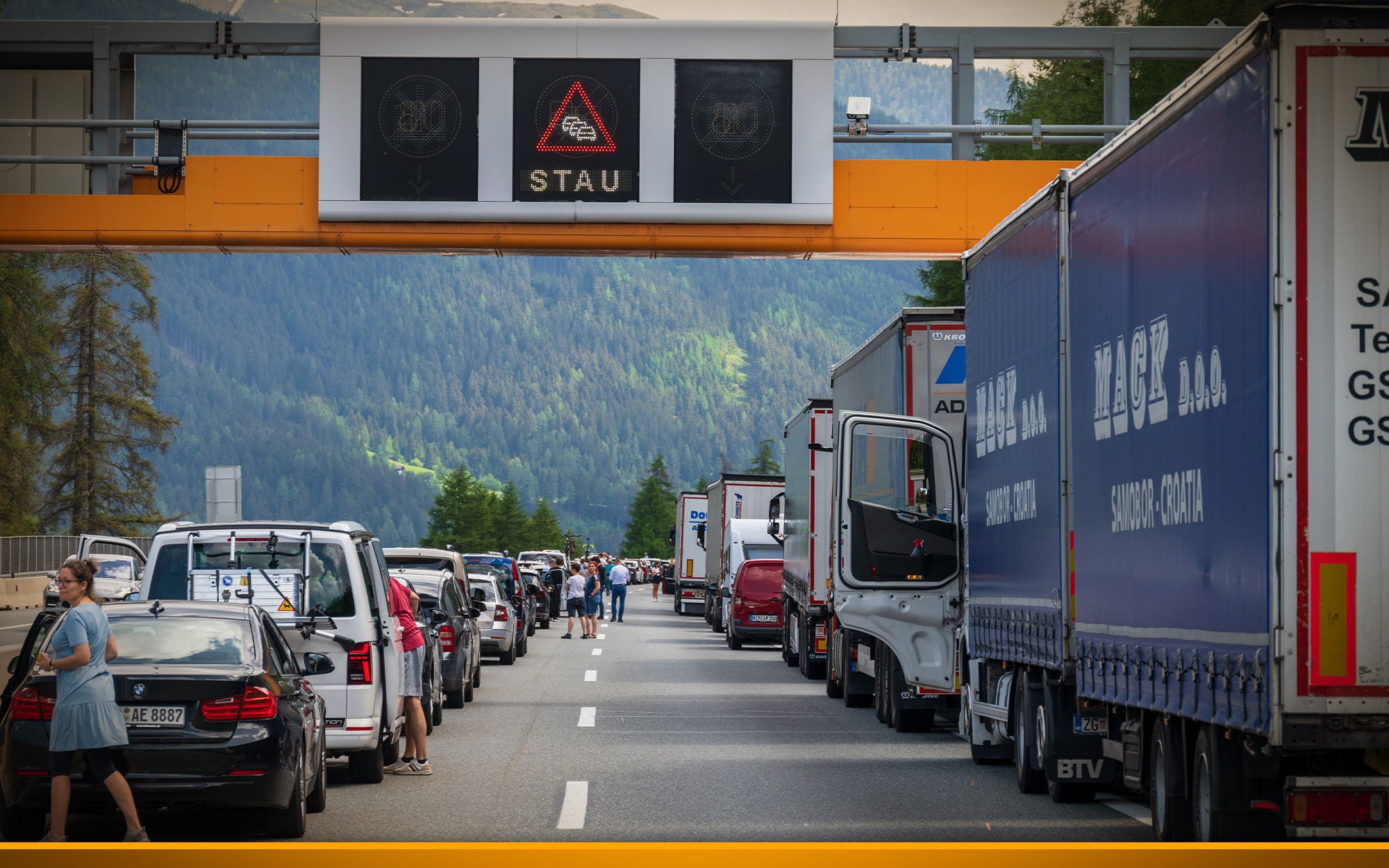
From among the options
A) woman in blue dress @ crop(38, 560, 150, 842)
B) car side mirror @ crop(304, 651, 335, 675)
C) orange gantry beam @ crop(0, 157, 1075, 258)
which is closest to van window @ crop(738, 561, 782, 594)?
orange gantry beam @ crop(0, 157, 1075, 258)

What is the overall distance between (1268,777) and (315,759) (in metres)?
5.73

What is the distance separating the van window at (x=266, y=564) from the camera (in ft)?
41.8

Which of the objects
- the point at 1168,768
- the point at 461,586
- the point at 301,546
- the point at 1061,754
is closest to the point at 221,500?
the point at 461,586

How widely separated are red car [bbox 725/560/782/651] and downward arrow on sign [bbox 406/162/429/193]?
1610 cm

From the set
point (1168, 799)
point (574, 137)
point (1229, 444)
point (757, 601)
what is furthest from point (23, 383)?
point (1229, 444)

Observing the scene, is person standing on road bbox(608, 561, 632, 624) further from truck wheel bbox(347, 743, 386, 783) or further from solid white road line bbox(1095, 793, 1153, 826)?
solid white road line bbox(1095, 793, 1153, 826)

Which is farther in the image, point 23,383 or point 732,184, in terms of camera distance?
point 23,383

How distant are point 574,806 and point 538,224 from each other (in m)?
9.16

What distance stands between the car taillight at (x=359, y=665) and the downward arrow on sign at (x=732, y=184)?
332 inches

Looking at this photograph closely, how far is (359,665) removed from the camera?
1266 cm

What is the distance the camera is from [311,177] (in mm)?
19766

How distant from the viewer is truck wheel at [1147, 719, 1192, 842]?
9.30 meters

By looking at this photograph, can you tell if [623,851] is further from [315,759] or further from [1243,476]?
[315,759]

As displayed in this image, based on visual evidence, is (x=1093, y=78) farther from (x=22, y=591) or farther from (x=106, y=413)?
(x=106, y=413)
